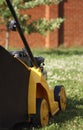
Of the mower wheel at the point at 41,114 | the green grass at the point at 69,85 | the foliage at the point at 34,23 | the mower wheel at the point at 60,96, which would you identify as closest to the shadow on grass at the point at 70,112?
the green grass at the point at 69,85

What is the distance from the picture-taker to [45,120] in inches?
277

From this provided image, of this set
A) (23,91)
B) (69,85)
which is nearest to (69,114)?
(23,91)

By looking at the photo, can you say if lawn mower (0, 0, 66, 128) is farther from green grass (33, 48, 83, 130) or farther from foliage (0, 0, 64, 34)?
foliage (0, 0, 64, 34)

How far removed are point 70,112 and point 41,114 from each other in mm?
1140

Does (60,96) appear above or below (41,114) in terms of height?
above

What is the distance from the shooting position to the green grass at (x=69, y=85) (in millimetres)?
7167

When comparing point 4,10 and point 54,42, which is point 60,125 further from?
point 54,42

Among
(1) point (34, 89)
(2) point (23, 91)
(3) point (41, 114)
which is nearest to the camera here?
(2) point (23, 91)

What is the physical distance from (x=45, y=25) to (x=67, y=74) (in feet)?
20.9

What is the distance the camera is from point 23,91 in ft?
21.6

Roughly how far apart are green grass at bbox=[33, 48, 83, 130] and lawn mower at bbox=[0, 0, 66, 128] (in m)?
0.22

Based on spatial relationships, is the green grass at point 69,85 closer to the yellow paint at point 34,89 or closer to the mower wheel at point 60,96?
the mower wheel at point 60,96

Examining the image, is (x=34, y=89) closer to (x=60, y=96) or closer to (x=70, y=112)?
(x=60, y=96)

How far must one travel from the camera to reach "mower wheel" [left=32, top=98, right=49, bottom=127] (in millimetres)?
6781
